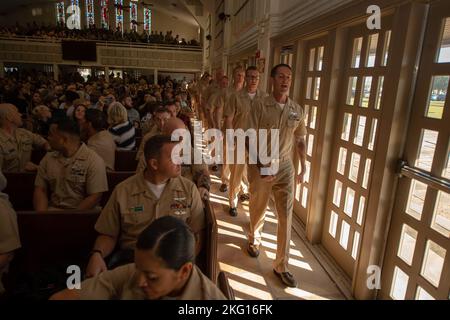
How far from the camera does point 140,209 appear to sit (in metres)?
1.75

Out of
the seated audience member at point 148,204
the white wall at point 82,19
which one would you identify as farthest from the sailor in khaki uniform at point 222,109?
the white wall at point 82,19

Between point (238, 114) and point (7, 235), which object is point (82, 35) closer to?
point (238, 114)

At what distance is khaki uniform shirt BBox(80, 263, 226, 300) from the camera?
1.08 m

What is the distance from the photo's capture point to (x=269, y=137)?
2.73m

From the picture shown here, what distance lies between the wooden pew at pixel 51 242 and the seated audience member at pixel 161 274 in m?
0.69

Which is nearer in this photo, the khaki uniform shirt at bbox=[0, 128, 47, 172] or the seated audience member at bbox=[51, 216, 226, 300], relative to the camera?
the seated audience member at bbox=[51, 216, 226, 300]

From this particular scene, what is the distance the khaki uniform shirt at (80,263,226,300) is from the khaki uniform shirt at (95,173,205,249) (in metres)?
0.56

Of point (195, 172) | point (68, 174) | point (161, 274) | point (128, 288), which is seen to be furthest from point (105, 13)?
point (161, 274)

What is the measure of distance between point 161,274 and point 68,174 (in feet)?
5.29

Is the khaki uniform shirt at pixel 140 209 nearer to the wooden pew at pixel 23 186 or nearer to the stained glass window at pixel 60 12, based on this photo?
the wooden pew at pixel 23 186

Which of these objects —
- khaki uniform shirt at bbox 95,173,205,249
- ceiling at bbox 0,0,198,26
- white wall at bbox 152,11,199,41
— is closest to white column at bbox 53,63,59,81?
ceiling at bbox 0,0,198,26

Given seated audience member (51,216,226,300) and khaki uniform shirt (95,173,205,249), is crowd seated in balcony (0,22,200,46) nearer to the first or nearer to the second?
khaki uniform shirt (95,173,205,249)
